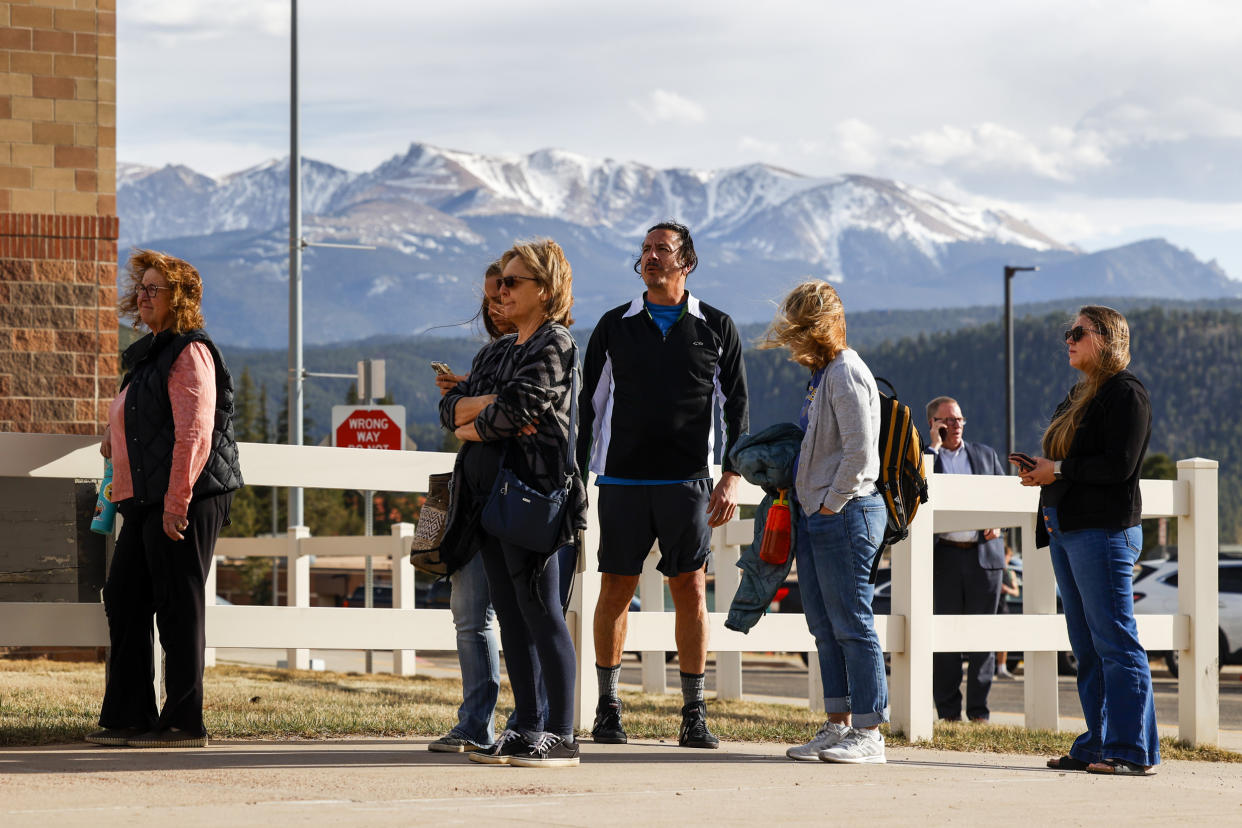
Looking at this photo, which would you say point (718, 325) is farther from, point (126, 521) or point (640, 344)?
point (126, 521)

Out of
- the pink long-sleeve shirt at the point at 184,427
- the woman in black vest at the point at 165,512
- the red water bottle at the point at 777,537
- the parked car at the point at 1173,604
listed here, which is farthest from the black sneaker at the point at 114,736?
the parked car at the point at 1173,604

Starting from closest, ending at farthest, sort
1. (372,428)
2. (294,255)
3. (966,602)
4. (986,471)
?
1. (966,602)
2. (986,471)
3. (372,428)
4. (294,255)

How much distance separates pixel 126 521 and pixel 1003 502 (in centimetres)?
394

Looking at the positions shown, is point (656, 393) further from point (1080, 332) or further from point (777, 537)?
point (1080, 332)

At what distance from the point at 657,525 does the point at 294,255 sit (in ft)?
60.0

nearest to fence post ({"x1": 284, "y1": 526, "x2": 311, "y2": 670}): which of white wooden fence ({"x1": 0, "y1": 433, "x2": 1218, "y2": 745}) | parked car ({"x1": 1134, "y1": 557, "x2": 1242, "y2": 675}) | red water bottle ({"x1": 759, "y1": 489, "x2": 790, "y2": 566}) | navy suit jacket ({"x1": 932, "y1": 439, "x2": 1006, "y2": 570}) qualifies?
navy suit jacket ({"x1": 932, "y1": 439, "x2": 1006, "y2": 570})

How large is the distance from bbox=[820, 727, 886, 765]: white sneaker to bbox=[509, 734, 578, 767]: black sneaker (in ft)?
3.41

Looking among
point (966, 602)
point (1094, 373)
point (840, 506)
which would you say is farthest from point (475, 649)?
point (966, 602)

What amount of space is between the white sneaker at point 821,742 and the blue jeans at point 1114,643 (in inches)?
37.7

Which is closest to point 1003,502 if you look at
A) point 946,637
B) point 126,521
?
point 946,637

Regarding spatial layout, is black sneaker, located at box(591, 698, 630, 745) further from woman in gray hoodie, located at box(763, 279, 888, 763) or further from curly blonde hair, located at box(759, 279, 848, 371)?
curly blonde hair, located at box(759, 279, 848, 371)

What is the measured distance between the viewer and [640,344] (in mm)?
6809

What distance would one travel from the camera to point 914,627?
7645mm

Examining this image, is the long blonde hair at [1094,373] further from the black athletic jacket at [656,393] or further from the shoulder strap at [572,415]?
the shoulder strap at [572,415]
